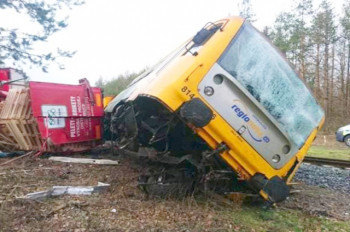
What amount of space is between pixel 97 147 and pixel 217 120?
15.4 ft

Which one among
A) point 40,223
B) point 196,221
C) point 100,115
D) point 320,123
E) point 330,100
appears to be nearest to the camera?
point 40,223

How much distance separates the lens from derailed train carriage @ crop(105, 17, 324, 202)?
3.66 m

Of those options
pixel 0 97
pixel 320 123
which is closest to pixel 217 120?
pixel 320 123

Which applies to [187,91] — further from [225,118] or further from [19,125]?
[19,125]

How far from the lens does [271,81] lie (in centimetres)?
410

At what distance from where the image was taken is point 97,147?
7.78m

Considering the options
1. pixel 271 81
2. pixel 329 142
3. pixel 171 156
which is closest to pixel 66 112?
pixel 171 156

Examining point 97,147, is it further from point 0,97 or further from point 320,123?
point 320,123

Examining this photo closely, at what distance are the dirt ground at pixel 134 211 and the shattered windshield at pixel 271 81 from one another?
882mm

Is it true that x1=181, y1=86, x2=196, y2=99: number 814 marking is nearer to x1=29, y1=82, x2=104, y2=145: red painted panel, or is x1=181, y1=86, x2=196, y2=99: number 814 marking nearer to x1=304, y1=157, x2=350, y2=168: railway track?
x1=29, y1=82, x2=104, y2=145: red painted panel

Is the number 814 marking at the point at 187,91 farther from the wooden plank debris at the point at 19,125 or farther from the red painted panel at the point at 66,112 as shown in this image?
the wooden plank debris at the point at 19,125

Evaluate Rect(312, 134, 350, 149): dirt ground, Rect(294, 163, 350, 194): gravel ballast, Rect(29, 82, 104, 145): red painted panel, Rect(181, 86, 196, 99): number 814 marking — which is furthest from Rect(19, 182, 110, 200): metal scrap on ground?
Rect(312, 134, 350, 149): dirt ground

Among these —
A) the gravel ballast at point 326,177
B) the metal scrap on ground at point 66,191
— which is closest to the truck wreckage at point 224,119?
the metal scrap on ground at point 66,191

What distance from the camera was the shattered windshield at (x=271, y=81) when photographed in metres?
3.93
